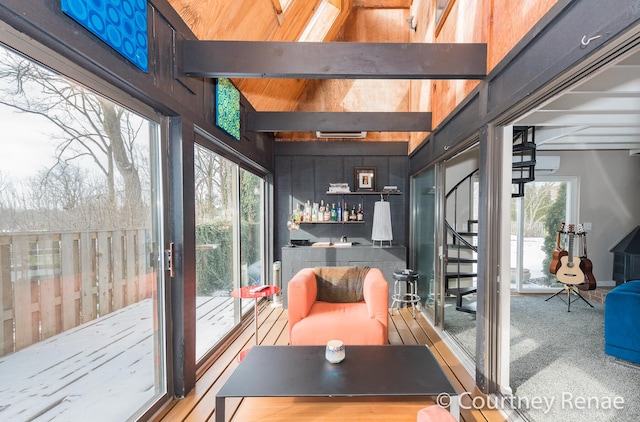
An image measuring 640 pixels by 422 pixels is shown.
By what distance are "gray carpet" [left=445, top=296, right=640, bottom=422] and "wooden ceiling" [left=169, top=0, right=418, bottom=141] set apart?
3134mm

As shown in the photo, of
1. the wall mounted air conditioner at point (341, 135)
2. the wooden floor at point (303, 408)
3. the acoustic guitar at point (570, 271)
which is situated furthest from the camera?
the wall mounted air conditioner at point (341, 135)

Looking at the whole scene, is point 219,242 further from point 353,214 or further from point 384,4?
point 384,4

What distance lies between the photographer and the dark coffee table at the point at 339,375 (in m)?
1.56

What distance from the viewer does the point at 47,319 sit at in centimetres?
127

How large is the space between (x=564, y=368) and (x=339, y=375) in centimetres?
216

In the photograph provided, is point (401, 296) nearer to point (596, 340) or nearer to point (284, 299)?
point (284, 299)

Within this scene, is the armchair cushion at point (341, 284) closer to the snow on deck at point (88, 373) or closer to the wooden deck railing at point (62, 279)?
the snow on deck at point (88, 373)

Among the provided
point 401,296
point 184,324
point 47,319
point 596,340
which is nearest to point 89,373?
point 47,319

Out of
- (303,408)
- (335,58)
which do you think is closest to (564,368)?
(303,408)

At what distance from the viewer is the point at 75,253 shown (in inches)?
55.0

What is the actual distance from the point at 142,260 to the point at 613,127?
5.05 meters

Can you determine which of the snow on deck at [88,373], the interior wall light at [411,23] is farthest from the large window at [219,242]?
the interior wall light at [411,23]

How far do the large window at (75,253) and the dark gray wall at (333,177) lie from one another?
295 centimetres

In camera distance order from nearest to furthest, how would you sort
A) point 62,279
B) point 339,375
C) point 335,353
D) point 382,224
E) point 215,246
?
point 62,279
point 339,375
point 335,353
point 215,246
point 382,224
